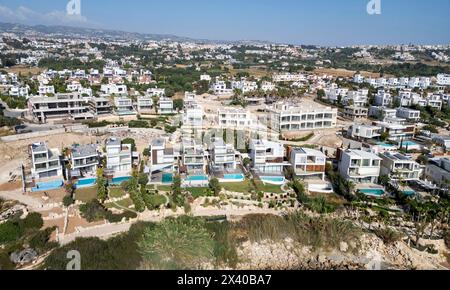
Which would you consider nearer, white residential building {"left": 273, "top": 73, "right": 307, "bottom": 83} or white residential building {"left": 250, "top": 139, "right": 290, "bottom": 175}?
white residential building {"left": 250, "top": 139, "right": 290, "bottom": 175}

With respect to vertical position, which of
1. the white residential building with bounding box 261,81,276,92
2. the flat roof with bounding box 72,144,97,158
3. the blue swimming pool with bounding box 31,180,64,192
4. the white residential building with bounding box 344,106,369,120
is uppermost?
the white residential building with bounding box 261,81,276,92

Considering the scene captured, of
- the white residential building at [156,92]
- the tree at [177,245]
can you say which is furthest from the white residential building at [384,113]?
the tree at [177,245]

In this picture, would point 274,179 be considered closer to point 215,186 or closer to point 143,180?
point 215,186

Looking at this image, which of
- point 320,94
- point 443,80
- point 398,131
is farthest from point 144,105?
point 443,80

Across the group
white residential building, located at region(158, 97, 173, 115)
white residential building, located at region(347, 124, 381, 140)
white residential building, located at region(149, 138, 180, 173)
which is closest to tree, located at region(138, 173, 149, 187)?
white residential building, located at region(149, 138, 180, 173)

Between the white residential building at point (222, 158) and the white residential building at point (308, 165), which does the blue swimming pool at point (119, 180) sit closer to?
the white residential building at point (222, 158)

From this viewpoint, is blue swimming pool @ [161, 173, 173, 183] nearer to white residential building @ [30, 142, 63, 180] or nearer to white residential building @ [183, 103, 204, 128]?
white residential building @ [30, 142, 63, 180]
